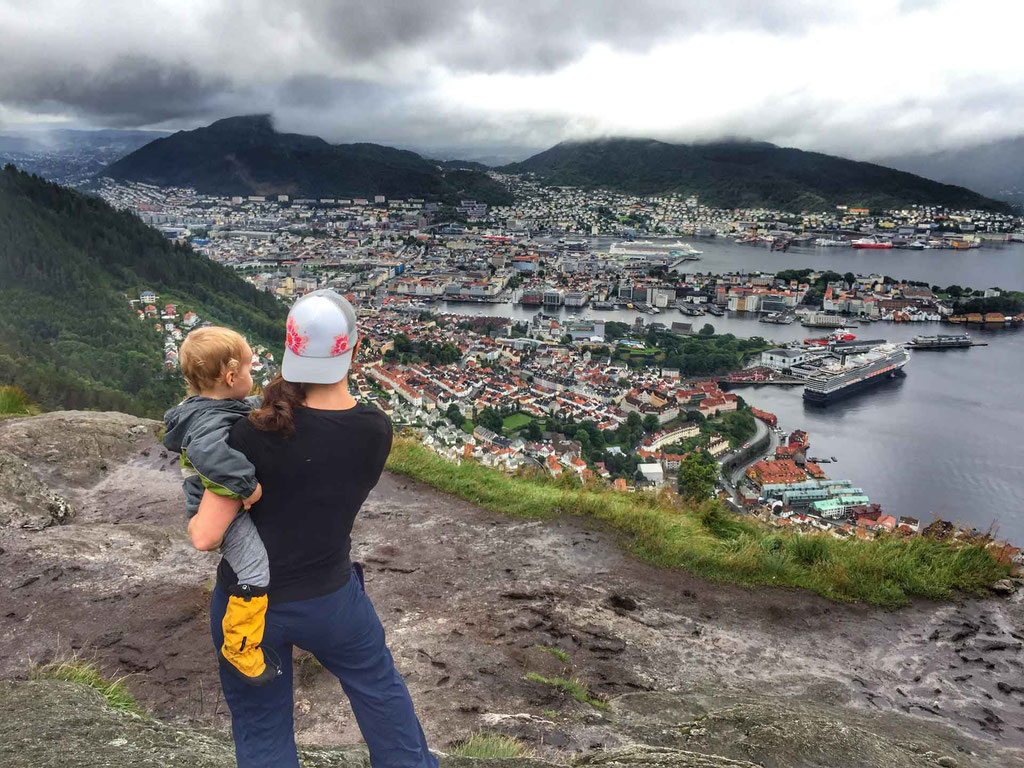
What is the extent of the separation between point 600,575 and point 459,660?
1091mm

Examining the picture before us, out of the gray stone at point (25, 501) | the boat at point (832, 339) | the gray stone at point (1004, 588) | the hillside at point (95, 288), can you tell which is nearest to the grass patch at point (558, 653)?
the gray stone at point (1004, 588)

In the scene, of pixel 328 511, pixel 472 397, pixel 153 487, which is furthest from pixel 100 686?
pixel 472 397

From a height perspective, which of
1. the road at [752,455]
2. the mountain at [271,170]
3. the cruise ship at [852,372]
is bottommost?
the road at [752,455]

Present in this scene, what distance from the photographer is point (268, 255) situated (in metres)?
50.0

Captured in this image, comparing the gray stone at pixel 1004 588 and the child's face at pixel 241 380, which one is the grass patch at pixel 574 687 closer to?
the child's face at pixel 241 380

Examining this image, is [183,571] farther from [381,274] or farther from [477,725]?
[381,274]

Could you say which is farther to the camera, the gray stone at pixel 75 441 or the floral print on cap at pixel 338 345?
the gray stone at pixel 75 441

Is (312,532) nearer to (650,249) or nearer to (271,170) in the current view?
(650,249)

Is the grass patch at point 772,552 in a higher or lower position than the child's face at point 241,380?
lower

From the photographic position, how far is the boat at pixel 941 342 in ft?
107

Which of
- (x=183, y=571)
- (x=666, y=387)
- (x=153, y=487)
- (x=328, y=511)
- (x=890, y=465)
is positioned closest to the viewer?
(x=328, y=511)

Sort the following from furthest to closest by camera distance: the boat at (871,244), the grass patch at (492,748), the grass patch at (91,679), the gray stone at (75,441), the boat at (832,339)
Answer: the boat at (871,244), the boat at (832,339), the gray stone at (75,441), the grass patch at (91,679), the grass patch at (492,748)

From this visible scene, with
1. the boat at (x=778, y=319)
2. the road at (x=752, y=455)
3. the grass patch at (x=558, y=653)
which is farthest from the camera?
the boat at (x=778, y=319)

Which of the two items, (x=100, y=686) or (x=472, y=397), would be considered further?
(x=472, y=397)
